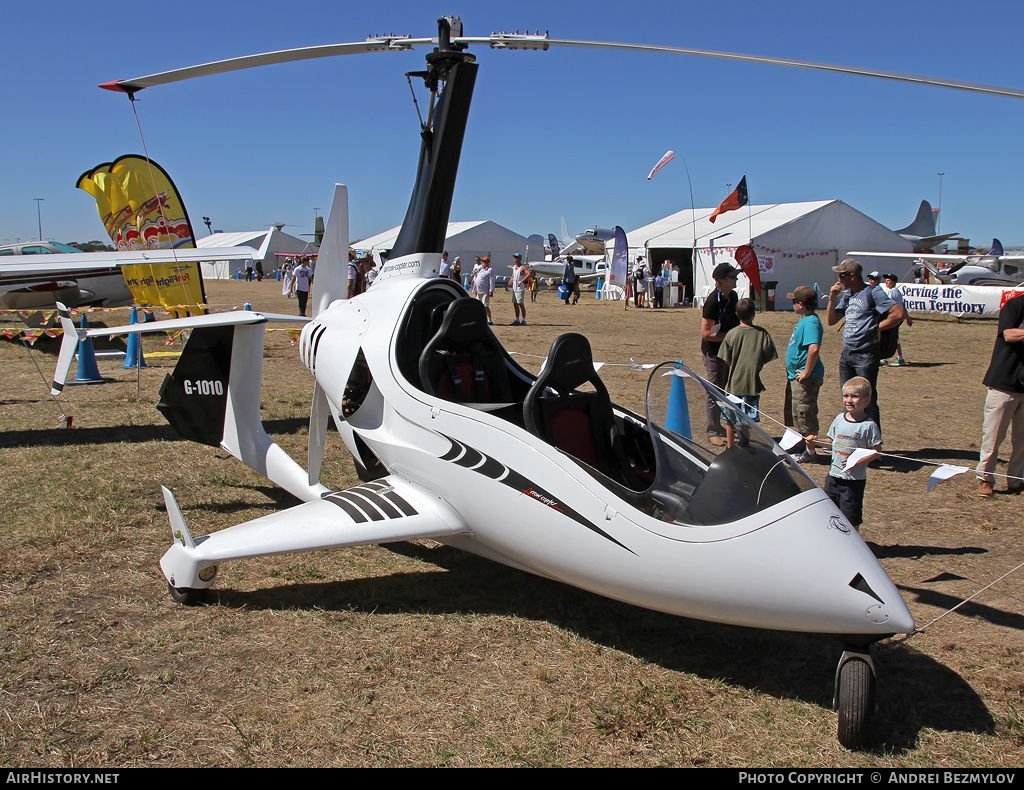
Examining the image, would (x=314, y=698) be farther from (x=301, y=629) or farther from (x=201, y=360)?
(x=201, y=360)

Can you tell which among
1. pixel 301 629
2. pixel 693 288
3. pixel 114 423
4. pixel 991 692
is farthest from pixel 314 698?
pixel 693 288

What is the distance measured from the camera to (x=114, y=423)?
950 centimetres

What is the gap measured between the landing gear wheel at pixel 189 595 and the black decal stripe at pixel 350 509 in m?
0.93

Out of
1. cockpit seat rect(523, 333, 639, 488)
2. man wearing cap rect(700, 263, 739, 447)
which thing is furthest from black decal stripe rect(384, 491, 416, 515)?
man wearing cap rect(700, 263, 739, 447)

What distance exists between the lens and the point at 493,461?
4.30 metres

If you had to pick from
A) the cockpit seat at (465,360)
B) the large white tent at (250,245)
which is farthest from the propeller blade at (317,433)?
the large white tent at (250,245)

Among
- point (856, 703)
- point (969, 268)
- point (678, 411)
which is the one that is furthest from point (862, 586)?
point (969, 268)

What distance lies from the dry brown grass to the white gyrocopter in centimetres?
40

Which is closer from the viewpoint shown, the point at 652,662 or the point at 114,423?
the point at 652,662

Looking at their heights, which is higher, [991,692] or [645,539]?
[645,539]

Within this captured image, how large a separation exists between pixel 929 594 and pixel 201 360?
5.81 m

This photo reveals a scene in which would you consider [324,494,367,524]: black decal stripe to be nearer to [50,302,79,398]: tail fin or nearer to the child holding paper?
the child holding paper

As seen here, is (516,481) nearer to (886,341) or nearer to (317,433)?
(317,433)

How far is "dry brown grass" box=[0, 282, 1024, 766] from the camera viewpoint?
3.35 meters
